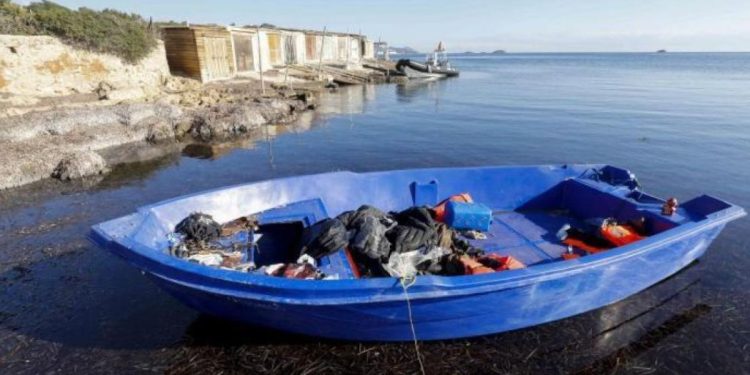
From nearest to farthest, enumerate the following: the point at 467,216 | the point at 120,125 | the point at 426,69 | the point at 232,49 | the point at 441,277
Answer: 1. the point at 441,277
2. the point at 467,216
3. the point at 120,125
4. the point at 232,49
5. the point at 426,69

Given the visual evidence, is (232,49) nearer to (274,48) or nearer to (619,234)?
(274,48)

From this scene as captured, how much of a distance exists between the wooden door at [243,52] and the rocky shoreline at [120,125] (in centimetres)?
548

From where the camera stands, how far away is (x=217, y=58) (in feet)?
76.2

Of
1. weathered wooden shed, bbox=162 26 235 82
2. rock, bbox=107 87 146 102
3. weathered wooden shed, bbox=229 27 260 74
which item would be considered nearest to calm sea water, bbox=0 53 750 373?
rock, bbox=107 87 146 102

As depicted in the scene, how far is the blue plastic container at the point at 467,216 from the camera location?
581 cm

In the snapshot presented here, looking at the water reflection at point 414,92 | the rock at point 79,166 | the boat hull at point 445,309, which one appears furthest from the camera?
the water reflection at point 414,92

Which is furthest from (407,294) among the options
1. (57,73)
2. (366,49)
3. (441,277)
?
(366,49)

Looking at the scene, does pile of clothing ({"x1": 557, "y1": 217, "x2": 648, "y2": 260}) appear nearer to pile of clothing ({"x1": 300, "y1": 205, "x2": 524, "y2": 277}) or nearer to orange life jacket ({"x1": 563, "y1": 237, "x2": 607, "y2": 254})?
orange life jacket ({"x1": 563, "y1": 237, "x2": 607, "y2": 254})

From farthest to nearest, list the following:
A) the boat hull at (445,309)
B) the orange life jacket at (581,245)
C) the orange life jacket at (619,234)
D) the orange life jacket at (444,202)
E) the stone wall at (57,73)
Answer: the stone wall at (57,73), the orange life jacket at (444,202), the orange life jacket at (581,245), the orange life jacket at (619,234), the boat hull at (445,309)

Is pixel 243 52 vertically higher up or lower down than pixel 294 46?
lower down

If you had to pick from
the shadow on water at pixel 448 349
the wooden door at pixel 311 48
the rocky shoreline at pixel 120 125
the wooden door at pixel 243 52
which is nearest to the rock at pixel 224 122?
the rocky shoreline at pixel 120 125

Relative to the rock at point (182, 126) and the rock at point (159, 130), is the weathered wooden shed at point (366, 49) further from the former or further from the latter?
the rock at point (159, 130)

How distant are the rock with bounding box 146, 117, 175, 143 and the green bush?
226 inches

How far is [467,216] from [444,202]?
54 cm
